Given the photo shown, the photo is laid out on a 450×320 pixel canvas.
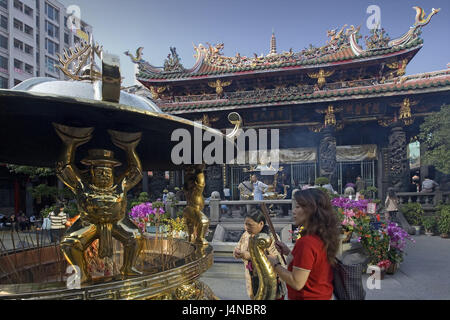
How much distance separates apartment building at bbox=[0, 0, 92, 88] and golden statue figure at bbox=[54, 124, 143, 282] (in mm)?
25388

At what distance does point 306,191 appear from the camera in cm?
177

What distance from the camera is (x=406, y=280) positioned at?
4941 millimetres

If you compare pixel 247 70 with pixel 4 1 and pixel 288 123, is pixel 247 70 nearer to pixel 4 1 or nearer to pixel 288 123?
pixel 288 123

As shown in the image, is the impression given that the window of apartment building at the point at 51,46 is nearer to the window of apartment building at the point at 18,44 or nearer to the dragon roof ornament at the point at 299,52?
the window of apartment building at the point at 18,44

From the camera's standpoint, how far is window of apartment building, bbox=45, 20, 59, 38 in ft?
111

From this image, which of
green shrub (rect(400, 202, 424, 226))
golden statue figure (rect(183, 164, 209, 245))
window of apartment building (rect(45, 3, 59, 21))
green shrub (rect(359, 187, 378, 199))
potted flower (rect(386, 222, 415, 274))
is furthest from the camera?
window of apartment building (rect(45, 3, 59, 21))

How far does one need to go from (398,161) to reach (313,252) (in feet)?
38.4

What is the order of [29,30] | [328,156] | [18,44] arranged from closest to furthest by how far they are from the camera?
[328,156] < [18,44] < [29,30]

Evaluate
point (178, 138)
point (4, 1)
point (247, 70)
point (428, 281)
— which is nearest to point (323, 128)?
point (247, 70)

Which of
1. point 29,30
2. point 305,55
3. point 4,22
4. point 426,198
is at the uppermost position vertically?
point 29,30

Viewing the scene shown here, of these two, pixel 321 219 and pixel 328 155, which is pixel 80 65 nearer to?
pixel 321 219

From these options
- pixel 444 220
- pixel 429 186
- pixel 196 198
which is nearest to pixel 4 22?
pixel 196 198

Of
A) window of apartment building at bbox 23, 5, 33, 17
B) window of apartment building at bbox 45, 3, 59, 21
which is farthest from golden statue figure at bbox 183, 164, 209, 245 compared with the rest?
window of apartment building at bbox 45, 3, 59, 21

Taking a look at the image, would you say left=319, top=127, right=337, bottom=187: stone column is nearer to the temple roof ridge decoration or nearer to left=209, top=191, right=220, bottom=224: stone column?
the temple roof ridge decoration
